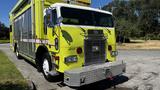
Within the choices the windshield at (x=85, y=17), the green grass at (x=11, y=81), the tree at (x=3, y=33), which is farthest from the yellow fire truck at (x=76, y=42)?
the tree at (x=3, y=33)

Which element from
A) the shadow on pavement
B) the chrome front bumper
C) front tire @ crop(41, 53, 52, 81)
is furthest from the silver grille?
front tire @ crop(41, 53, 52, 81)

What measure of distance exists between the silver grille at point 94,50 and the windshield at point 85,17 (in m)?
0.59

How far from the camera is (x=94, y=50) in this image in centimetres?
899

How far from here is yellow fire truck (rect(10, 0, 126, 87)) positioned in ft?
27.3

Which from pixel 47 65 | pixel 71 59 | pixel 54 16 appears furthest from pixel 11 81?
pixel 54 16

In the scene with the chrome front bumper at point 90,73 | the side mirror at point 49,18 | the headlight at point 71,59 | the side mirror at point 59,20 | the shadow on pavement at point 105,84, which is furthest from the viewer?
the shadow on pavement at point 105,84

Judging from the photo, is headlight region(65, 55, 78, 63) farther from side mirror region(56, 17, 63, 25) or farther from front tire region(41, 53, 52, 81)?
front tire region(41, 53, 52, 81)

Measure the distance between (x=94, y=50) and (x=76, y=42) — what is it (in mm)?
770

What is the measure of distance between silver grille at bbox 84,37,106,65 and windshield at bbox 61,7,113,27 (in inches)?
23.2

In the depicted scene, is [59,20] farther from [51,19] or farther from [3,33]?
[3,33]

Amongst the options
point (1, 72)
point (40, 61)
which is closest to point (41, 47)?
point (40, 61)

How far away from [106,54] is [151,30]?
61.2 metres

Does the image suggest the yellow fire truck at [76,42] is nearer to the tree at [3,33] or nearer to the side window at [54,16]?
the side window at [54,16]

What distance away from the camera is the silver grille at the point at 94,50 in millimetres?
8828
